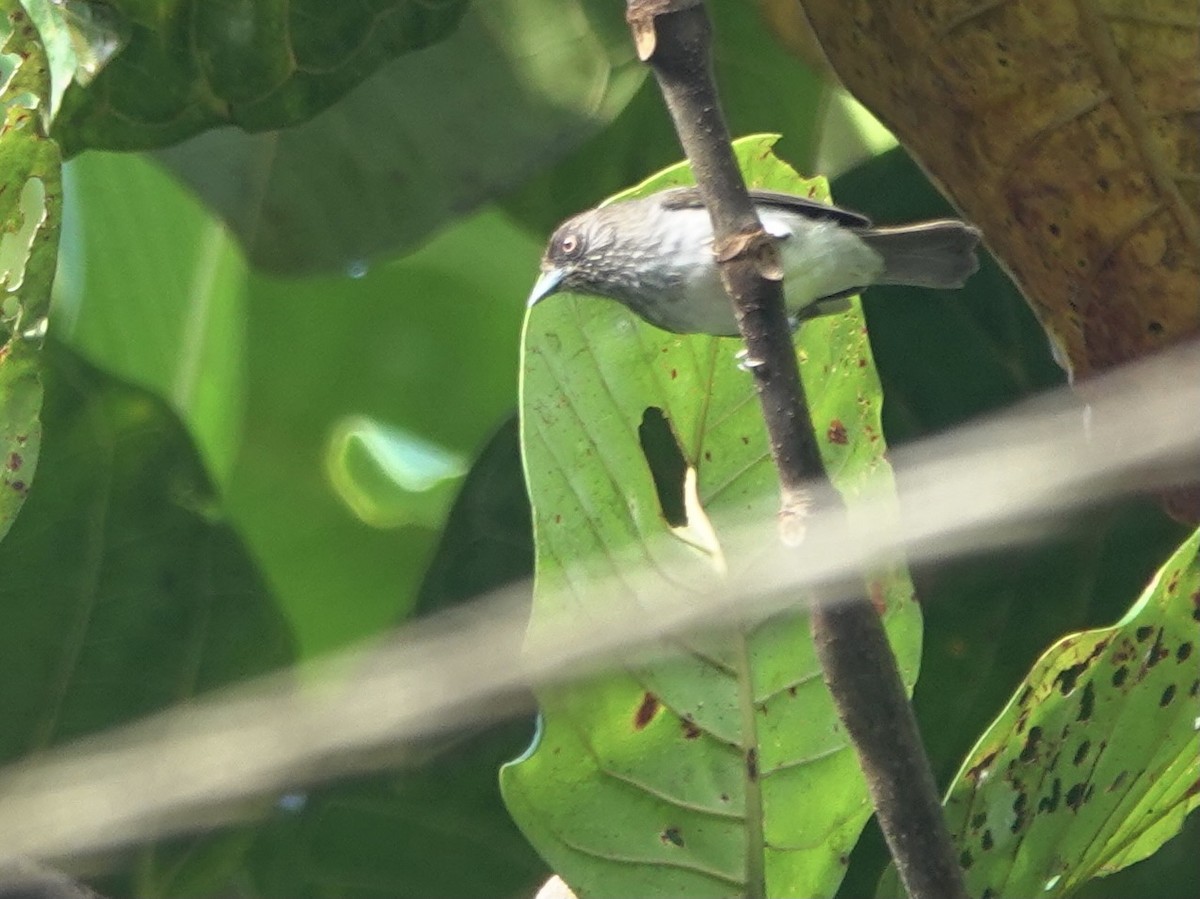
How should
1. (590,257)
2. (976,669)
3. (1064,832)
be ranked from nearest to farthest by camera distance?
(1064,832) → (976,669) → (590,257)

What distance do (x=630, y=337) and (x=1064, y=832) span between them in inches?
14.8

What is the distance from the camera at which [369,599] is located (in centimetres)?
145

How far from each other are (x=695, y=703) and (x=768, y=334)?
1.14ft

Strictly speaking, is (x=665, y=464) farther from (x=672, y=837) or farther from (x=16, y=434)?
(x=16, y=434)

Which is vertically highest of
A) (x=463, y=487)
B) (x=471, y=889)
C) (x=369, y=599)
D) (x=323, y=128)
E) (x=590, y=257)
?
(x=323, y=128)

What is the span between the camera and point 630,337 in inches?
36.8

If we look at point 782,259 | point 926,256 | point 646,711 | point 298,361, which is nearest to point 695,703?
point 646,711

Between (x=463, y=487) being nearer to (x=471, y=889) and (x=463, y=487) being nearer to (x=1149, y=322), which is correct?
(x=471, y=889)

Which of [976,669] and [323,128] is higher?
[323,128]

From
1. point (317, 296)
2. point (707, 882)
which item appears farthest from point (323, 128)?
point (707, 882)

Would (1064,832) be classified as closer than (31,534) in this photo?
Yes

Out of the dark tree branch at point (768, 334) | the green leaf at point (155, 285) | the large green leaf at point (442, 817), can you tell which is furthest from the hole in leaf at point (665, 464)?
the green leaf at point (155, 285)

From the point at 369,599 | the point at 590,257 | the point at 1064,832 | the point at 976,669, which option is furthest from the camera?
the point at 369,599

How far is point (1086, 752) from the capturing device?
2.85 ft
